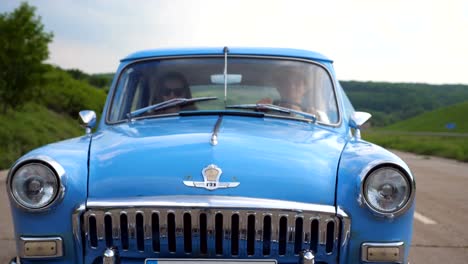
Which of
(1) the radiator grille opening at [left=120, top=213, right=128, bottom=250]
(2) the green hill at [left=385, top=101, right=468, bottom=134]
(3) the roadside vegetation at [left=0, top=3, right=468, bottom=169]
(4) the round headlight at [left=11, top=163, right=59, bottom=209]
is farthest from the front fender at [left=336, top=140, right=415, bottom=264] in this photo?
(2) the green hill at [left=385, top=101, right=468, bottom=134]

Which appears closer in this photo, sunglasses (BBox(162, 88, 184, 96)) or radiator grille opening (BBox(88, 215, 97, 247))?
radiator grille opening (BBox(88, 215, 97, 247))

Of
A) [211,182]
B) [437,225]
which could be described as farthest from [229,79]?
[437,225]

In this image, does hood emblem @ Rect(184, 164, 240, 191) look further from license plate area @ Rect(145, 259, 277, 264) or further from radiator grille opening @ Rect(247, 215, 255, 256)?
license plate area @ Rect(145, 259, 277, 264)

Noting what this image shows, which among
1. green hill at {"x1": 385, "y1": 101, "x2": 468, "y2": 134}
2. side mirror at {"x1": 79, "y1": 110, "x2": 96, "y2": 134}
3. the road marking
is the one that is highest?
side mirror at {"x1": 79, "y1": 110, "x2": 96, "y2": 134}

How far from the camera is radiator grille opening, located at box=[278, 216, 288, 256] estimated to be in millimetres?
2896

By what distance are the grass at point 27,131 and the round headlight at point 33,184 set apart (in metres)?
14.7

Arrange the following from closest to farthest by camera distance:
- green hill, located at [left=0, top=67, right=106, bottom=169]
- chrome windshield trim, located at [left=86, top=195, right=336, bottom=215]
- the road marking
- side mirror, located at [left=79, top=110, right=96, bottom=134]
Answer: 1. chrome windshield trim, located at [left=86, top=195, right=336, bottom=215]
2. side mirror, located at [left=79, top=110, right=96, bottom=134]
3. the road marking
4. green hill, located at [left=0, top=67, right=106, bottom=169]

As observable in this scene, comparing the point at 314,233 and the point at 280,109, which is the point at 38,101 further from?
the point at 314,233

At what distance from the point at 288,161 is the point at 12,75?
29423mm

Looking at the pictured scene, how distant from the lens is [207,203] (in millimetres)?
2875

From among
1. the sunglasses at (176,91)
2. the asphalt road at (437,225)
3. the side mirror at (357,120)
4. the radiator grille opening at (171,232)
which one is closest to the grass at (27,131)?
the asphalt road at (437,225)

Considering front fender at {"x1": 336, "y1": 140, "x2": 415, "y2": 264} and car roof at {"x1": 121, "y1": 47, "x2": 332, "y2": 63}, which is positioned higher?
car roof at {"x1": 121, "y1": 47, "x2": 332, "y2": 63}

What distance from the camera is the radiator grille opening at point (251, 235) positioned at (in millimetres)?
2886

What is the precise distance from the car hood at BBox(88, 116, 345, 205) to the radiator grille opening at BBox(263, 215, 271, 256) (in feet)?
0.36
